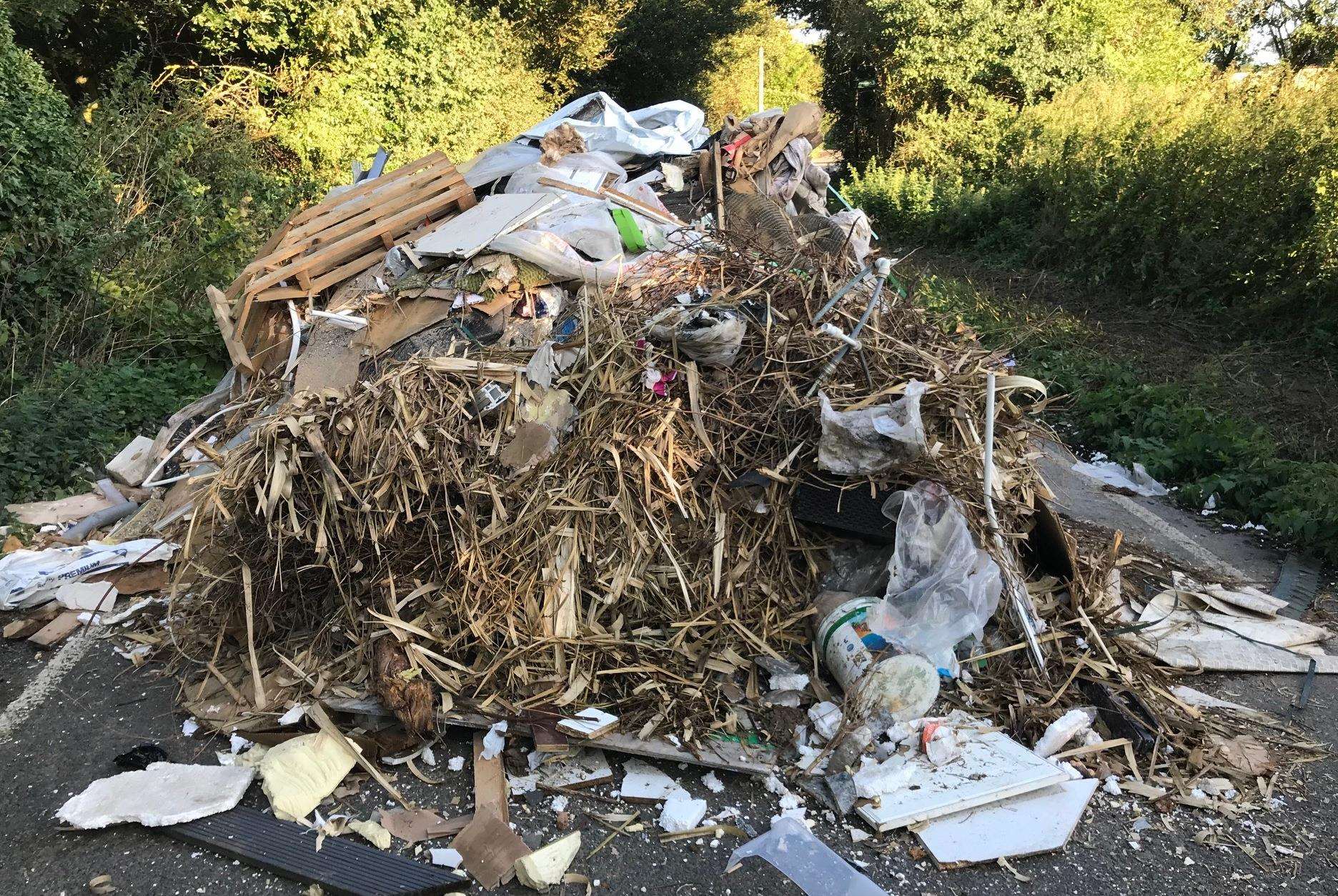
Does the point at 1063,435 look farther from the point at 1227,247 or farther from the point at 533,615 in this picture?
the point at 533,615

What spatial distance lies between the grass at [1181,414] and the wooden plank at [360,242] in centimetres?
A: 311

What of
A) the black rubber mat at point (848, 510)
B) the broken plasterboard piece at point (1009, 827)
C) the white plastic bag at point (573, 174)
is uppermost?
the white plastic bag at point (573, 174)

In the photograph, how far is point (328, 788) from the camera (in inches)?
123

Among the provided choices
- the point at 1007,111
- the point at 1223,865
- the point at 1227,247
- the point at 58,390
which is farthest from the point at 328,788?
the point at 1007,111

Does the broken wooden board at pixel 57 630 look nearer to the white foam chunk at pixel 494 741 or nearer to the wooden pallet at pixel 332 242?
the wooden pallet at pixel 332 242

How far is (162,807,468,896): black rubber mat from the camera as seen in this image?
8.96 ft

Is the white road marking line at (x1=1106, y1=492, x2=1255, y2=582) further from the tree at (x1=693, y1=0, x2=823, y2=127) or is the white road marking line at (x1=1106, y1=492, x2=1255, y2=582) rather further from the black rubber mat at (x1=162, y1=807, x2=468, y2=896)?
the tree at (x1=693, y1=0, x2=823, y2=127)

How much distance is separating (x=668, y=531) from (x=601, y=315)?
3.73 feet

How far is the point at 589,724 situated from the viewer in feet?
10.8

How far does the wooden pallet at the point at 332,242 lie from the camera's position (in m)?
4.97

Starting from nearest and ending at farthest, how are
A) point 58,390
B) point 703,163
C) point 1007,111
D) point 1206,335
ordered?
point 58,390, point 703,163, point 1206,335, point 1007,111

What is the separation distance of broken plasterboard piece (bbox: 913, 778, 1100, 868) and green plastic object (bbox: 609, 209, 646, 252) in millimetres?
3344

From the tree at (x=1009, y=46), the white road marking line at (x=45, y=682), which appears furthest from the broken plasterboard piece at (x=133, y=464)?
the tree at (x=1009, y=46)

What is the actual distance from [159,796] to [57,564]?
6.58 ft
